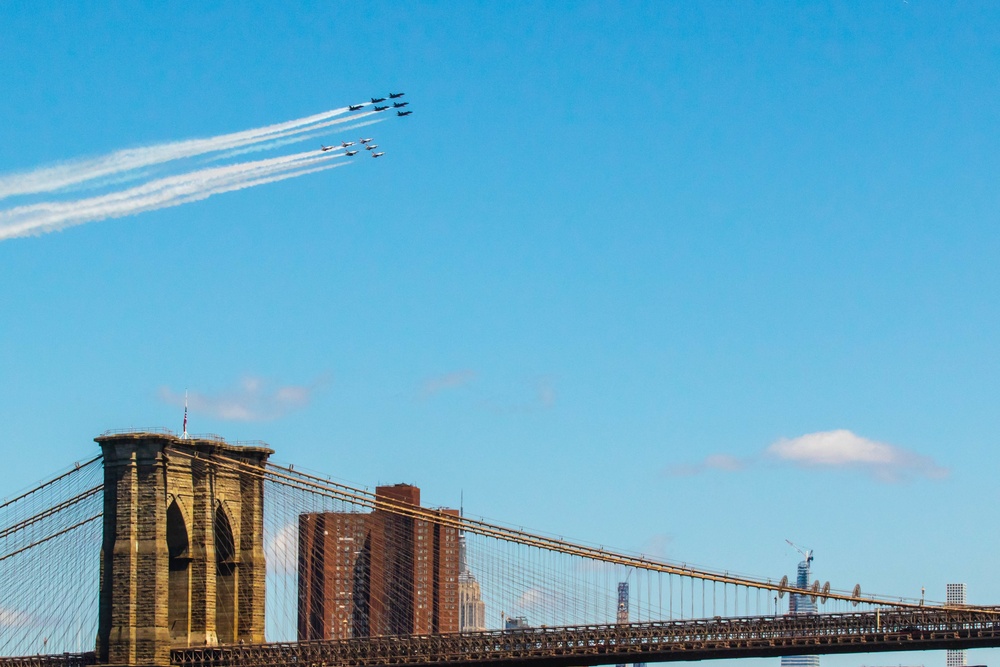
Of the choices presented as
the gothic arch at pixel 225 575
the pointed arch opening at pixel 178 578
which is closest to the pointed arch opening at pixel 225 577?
the gothic arch at pixel 225 575

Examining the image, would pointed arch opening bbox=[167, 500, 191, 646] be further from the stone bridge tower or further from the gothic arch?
the gothic arch

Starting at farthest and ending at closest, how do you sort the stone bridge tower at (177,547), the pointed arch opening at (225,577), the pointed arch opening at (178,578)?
the pointed arch opening at (225,577) < the pointed arch opening at (178,578) < the stone bridge tower at (177,547)

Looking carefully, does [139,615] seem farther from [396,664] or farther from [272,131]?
[272,131]

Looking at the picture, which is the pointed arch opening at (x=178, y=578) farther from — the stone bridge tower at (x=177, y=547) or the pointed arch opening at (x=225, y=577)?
the pointed arch opening at (x=225, y=577)

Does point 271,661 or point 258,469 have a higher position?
point 258,469

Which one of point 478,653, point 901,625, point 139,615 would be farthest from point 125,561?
point 901,625
